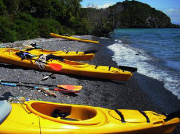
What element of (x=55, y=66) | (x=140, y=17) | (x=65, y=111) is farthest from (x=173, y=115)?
(x=140, y=17)

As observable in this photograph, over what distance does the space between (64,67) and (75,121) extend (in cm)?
434

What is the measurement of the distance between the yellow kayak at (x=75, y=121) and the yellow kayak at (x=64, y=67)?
11.2 feet

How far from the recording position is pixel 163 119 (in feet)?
13.3

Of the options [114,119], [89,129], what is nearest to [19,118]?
[89,129]

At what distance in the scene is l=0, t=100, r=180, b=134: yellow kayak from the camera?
3.42 metres

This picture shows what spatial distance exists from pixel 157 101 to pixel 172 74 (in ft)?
12.5

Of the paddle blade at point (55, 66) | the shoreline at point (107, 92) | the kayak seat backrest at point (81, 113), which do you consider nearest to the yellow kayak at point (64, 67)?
the paddle blade at point (55, 66)

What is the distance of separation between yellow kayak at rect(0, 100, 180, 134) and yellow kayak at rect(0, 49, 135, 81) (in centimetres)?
341

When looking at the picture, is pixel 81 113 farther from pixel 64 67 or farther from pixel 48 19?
pixel 48 19

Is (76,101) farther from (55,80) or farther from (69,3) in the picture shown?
(69,3)

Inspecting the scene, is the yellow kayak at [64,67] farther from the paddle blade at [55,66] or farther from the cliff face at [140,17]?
the cliff face at [140,17]

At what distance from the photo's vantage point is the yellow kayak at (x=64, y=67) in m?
7.61

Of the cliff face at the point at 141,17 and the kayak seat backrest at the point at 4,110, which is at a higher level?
the cliff face at the point at 141,17

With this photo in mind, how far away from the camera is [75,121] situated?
3625 mm
